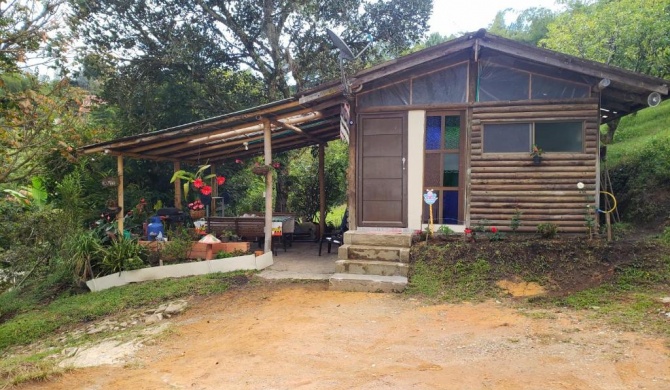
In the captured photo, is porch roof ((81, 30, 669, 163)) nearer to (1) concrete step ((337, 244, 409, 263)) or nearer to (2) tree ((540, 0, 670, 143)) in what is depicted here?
(2) tree ((540, 0, 670, 143))

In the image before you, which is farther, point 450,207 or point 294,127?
point 294,127

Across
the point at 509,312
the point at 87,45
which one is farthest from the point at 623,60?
the point at 87,45

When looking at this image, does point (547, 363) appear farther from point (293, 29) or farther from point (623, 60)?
point (293, 29)

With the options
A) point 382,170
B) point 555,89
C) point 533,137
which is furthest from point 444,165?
point 555,89

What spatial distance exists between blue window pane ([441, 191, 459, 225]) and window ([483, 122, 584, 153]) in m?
1.03

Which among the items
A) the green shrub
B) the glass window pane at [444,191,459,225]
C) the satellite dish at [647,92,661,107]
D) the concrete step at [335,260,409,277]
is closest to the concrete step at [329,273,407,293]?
the concrete step at [335,260,409,277]

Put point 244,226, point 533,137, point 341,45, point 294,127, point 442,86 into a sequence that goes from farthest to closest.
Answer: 1. point 294,127
2. point 244,226
3. point 442,86
4. point 533,137
5. point 341,45

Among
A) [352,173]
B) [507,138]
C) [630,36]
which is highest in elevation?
[630,36]

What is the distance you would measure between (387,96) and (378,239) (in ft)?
9.23

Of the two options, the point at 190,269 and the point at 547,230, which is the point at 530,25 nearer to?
the point at 547,230

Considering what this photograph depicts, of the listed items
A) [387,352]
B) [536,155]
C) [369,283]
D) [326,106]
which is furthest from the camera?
[326,106]

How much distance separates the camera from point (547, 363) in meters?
3.59

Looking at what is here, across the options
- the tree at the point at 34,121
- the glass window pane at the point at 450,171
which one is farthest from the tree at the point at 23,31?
the glass window pane at the point at 450,171

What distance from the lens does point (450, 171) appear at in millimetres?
7750
